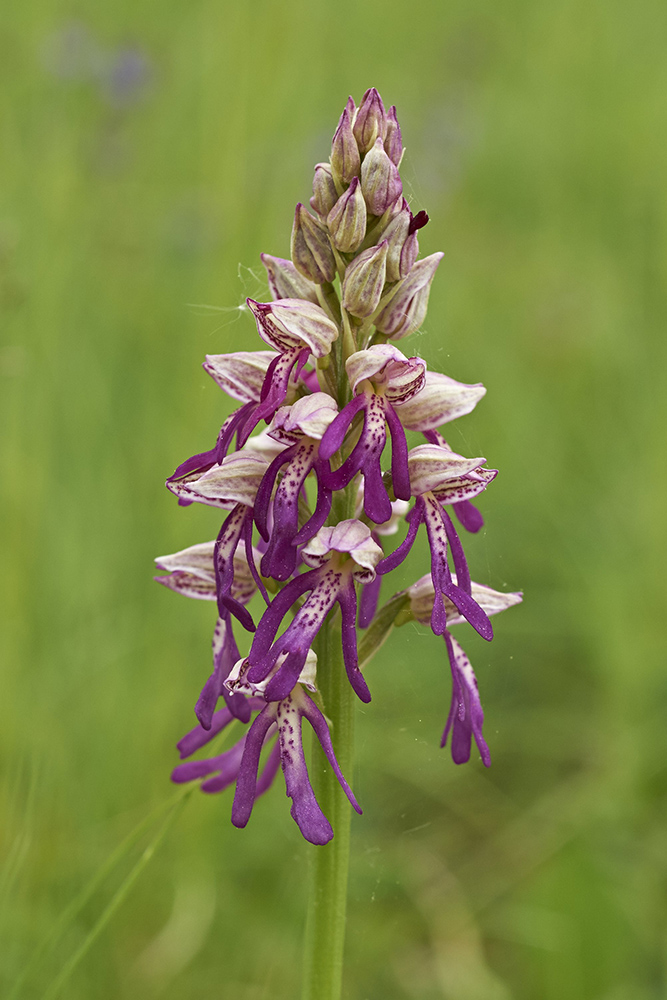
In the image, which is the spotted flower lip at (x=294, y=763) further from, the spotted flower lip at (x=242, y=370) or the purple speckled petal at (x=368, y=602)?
the spotted flower lip at (x=242, y=370)

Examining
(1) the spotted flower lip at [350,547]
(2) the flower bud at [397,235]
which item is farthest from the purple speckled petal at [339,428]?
(2) the flower bud at [397,235]

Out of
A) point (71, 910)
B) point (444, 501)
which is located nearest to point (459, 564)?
point (444, 501)

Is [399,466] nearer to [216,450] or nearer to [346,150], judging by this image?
[216,450]

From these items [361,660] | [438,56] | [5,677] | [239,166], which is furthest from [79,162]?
[438,56]

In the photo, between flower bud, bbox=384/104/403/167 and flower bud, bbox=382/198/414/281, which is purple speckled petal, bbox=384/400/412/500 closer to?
flower bud, bbox=382/198/414/281

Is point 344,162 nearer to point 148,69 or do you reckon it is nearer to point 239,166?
point 239,166

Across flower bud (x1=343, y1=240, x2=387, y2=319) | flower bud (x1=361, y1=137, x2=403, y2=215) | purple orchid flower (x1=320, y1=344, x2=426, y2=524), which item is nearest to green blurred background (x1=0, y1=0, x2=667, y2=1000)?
purple orchid flower (x1=320, y1=344, x2=426, y2=524)
